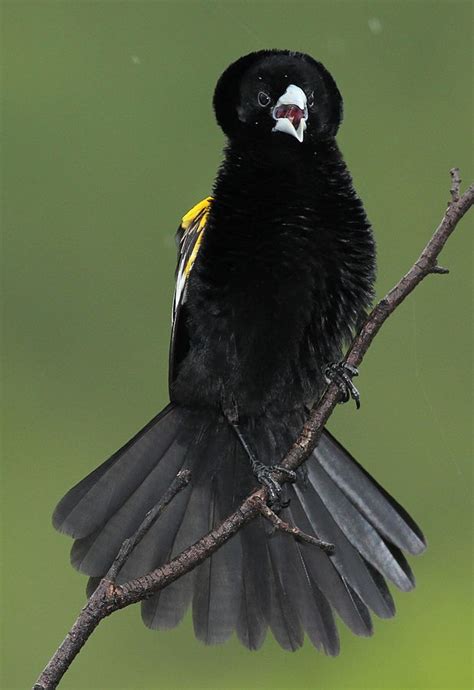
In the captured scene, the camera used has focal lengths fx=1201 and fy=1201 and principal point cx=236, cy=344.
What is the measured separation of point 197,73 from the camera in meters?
3.96

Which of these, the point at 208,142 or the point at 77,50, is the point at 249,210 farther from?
the point at 77,50

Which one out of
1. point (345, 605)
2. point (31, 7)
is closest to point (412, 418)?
point (345, 605)

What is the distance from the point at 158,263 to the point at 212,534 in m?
2.49

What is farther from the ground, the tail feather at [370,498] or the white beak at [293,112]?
the white beak at [293,112]

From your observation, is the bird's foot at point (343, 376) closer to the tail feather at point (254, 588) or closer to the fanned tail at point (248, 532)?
the fanned tail at point (248, 532)

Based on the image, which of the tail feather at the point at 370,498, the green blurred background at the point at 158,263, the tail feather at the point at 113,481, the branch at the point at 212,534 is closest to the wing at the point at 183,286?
→ the tail feather at the point at 113,481

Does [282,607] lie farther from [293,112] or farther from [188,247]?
[293,112]

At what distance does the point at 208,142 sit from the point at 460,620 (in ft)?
5.56

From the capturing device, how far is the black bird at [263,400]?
7.51ft

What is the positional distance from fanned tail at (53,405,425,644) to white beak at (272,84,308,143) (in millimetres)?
594

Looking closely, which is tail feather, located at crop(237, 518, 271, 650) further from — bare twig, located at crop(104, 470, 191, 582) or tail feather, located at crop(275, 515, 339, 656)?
bare twig, located at crop(104, 470, 191, 582)

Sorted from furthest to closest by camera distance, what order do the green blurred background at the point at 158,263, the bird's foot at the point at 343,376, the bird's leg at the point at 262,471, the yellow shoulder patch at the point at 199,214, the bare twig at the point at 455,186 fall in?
the green blurred background at the point at 158,263 → the yellow shoulder patch at the point at 199,214 → the bird's leg at the point at 262,471 → the bird's foot at the point at 343,376 → the bare twig at the point at 455,186

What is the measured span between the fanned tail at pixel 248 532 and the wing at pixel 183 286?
5.3 inches

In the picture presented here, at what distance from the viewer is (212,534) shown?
1.52 metres
